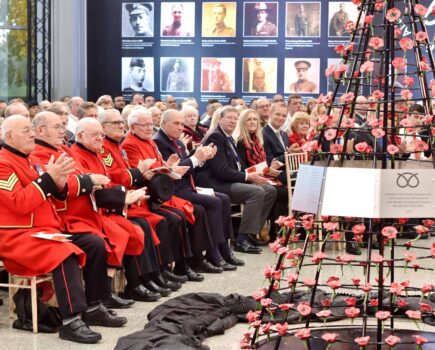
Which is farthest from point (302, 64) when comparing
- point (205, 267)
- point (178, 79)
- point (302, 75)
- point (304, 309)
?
point (304, 309)

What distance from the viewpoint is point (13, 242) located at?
5715 mm

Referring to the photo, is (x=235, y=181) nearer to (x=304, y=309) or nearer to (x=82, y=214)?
(x=82, y=214)

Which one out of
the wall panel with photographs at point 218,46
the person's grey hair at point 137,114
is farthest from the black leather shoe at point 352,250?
the wall panel with photographs at point 218,46

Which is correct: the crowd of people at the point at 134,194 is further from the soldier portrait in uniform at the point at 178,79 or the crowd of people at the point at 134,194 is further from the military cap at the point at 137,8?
the military cap at the point at 137,8

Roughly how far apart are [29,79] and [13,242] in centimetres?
999

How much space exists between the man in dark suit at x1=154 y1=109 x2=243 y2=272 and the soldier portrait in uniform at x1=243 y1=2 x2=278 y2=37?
751 centimetres

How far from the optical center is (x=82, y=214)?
6277 mm

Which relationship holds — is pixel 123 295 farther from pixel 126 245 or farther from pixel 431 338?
pixel 431 338

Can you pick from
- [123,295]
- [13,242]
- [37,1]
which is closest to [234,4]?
[37,1]

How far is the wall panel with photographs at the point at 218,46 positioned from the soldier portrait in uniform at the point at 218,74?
2 cm

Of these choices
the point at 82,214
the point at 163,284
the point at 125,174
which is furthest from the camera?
the point at 163,284

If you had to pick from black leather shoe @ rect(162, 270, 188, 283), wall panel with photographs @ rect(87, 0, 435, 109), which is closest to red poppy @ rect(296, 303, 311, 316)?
black leather shoe @ rect(162, 270, 188, 283)

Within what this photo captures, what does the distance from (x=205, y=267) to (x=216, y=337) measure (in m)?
2.23

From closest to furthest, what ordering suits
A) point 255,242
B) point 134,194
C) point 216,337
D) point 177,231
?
point 216,337, point 134,194, point 177,231, point 255,242
